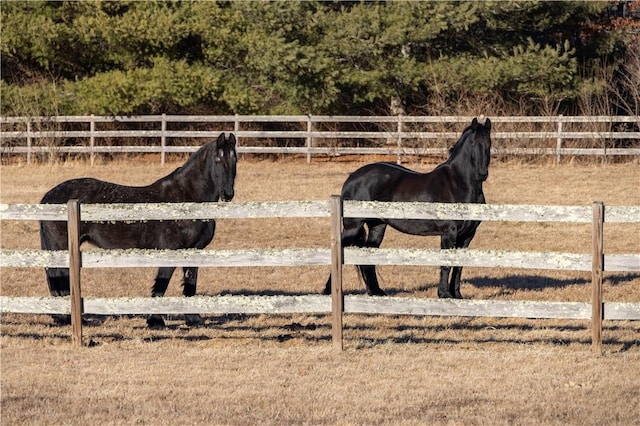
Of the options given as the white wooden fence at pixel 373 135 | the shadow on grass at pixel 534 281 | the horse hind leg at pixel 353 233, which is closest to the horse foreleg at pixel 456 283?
the horse hind leg at pixel 353 233

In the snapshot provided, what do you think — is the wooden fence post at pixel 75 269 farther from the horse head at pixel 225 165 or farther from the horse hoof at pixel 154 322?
the horse head at pixel 225 165

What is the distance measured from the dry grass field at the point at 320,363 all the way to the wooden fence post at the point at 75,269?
204mm

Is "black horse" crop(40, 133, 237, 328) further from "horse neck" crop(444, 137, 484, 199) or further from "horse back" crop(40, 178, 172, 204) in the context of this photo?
"horse neck" crop(444, 137, 484, 199)

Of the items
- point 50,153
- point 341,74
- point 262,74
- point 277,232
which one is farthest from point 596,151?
point 50,153

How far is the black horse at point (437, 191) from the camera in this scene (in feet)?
41.5

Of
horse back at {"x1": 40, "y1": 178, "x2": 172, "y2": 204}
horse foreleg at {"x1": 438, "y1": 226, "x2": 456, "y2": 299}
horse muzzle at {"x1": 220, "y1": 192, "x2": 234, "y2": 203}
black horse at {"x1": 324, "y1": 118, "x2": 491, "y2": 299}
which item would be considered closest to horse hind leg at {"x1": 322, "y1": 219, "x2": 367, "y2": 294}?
black horse at {"x1": 324, "y1": 118, "x2": 491, "y2": 299}

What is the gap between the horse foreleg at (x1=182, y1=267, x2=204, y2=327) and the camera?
37.2ft

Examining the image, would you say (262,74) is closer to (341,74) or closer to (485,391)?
(341,74)

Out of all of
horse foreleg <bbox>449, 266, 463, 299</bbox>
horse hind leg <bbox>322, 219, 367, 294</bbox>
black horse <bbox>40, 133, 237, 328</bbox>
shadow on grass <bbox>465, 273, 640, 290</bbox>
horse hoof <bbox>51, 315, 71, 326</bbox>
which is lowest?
shadow on grass <bbox>465, 273, 640, 290</bbox>

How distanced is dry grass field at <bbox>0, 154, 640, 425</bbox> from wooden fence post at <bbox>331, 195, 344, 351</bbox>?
0.17 metres

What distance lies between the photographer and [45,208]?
34.0 ft

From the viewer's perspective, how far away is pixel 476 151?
12664 mm

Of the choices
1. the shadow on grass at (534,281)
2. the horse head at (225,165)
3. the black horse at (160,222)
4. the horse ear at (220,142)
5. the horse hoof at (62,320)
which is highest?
the horse ear at (220,142)

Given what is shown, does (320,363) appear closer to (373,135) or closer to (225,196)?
(225,196)
